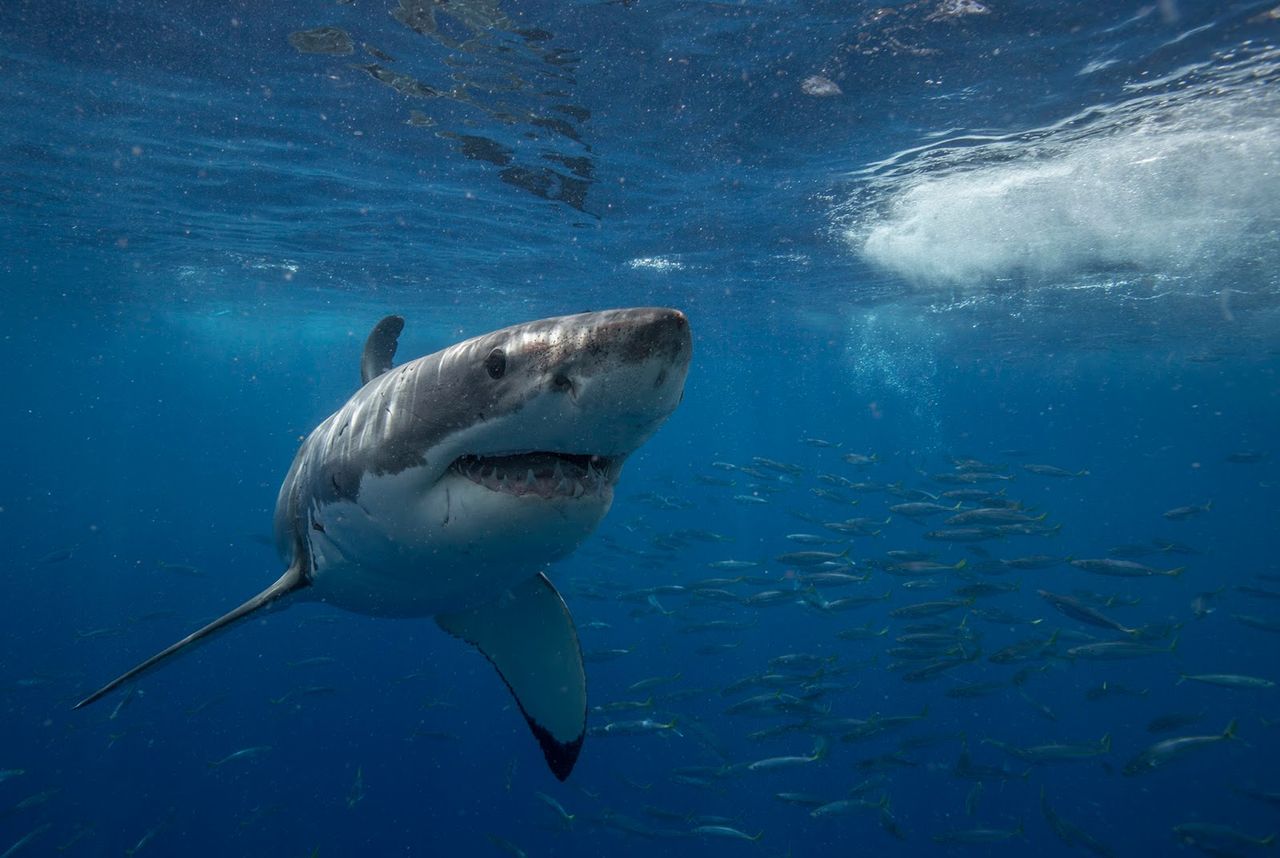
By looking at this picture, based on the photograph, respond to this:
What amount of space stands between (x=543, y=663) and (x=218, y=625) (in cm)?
185

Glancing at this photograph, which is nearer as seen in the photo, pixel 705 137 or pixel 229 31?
pixel 229 31

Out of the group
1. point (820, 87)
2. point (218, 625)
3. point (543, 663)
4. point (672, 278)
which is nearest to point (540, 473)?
point (218, 625)

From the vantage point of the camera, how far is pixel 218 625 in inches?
129

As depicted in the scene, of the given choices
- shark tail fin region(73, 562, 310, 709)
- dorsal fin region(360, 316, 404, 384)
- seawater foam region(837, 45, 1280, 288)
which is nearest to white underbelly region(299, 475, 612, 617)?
shark tail fin region(73, 562, 310, 709)

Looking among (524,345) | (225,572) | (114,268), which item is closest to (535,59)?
(524,345)

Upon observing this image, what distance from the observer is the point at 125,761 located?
637 inches

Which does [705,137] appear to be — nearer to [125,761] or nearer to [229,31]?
[229,31]

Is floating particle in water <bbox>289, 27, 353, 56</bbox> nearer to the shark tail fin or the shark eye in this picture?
the shark tail fin

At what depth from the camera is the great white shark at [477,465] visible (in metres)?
1.91

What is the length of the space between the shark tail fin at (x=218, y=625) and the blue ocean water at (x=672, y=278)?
627cm

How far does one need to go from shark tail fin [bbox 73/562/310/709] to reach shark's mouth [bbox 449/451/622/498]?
55.8 inches

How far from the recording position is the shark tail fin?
3059 millimetres

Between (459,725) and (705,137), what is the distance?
14.5 meters

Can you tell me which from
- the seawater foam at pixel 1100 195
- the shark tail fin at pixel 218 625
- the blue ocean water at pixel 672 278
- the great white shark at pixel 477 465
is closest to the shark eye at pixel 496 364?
the great white shark at pixel 477 465
